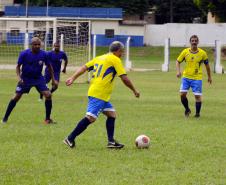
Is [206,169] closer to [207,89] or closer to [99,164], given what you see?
[99,164]

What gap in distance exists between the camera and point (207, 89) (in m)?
29.0

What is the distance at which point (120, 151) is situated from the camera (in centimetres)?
1177

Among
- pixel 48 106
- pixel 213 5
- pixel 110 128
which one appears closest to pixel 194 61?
pixel 48 106

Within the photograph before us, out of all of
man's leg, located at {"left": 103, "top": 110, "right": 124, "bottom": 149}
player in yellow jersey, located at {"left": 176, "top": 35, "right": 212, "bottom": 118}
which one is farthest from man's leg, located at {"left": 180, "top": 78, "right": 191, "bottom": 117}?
man's leg, located at {"left": 103, "top": 110, "right": 124, "bottom": 149}

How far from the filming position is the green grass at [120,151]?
31.2ft

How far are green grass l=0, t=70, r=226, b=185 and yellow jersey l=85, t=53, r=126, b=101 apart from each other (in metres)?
0.92

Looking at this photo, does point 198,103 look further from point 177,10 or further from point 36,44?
point 177,10

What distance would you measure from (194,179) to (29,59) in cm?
720

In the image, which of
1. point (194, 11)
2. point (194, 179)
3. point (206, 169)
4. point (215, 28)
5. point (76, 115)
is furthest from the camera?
point (194, 11)

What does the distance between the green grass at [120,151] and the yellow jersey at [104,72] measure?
92cm

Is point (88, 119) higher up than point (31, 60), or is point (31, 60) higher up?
point (31, 60)

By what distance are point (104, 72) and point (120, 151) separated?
1331mm

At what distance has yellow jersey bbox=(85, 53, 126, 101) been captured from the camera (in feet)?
39.5

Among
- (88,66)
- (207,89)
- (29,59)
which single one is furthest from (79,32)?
(88,66)
